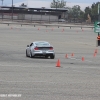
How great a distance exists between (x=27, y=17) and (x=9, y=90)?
129667 millimetres

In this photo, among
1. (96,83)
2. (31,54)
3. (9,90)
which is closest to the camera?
(9,90)

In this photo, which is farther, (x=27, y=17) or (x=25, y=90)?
(x=27, y=17)

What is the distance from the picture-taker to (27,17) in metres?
143

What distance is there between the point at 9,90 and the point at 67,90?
192 cm

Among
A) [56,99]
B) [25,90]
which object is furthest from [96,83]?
[56,99]

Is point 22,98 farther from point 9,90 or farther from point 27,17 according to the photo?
point 27,17

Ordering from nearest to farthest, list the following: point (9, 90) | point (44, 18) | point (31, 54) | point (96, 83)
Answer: point (9, 90), point (96, 83), point (31, 54), point (44, 18)

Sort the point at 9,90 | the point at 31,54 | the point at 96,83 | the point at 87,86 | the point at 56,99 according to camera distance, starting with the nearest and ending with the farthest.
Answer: the point at 56,99
the point at 9,90
the point at 87,86
the point at 96,83
the point at 31,54

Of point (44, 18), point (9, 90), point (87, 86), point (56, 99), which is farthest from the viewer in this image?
point (44, 18)

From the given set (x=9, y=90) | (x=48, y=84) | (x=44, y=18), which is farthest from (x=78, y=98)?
(x=44, y=18)

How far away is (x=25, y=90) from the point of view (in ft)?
45.1

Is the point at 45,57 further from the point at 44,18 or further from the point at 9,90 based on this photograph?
the point at 44,18

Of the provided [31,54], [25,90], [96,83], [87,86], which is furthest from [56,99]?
[31,54]

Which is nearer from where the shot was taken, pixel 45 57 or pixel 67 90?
pixel 67 90
